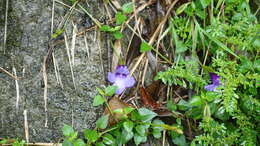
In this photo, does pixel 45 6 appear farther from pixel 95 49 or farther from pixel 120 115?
pixel 120 115

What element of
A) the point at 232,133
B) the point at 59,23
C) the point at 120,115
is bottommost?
the point at 232,133

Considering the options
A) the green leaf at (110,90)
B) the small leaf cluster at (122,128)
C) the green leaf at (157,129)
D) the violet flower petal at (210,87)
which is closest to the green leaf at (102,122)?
the small leaf cluster at (122,128)

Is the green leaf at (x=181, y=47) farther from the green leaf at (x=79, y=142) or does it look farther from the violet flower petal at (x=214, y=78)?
the green leaf at (x=79, y=142)

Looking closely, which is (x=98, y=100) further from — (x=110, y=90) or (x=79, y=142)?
(x=79, y=142)

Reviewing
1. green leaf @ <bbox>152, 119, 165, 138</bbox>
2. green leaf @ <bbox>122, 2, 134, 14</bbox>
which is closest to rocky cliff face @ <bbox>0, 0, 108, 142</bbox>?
green leaf @ <bbox>122, 2, 134, 14</bbox>

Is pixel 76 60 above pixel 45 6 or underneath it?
underneath

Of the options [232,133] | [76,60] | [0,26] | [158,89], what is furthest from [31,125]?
[232,133]

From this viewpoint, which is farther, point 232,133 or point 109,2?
point 109,2
